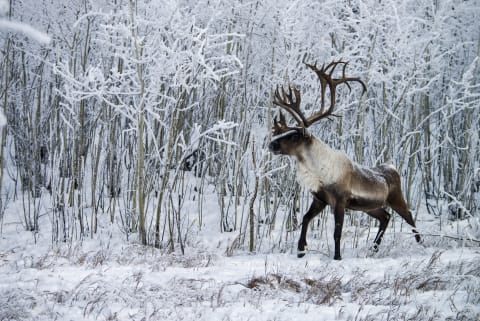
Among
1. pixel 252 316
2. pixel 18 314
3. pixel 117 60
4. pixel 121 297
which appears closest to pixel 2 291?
pixel 18 314

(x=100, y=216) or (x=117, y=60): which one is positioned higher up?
(x=117, y=60)

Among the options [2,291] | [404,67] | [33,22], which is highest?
[33,22]

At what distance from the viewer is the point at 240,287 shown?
432 centimetres

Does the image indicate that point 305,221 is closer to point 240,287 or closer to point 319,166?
point 319,166

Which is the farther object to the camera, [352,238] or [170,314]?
[352,238]

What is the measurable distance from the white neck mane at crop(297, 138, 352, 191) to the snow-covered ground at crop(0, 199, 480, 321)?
2.76ft

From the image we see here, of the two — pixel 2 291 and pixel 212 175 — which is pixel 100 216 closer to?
pixel 212 175

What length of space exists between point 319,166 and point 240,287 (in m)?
1.95

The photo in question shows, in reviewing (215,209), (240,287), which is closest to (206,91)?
(215,209)

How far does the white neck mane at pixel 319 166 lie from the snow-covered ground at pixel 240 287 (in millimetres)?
841

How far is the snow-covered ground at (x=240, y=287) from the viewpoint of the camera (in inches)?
138

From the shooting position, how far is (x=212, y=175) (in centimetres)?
1072

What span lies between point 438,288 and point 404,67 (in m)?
4.38

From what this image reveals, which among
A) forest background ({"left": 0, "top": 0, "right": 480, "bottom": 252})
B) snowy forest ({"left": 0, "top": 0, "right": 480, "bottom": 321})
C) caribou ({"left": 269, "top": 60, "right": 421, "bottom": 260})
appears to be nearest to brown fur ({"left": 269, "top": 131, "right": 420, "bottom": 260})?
caribou ({"left": 269, "top": 60, "right": 421, "bottom": 260})
